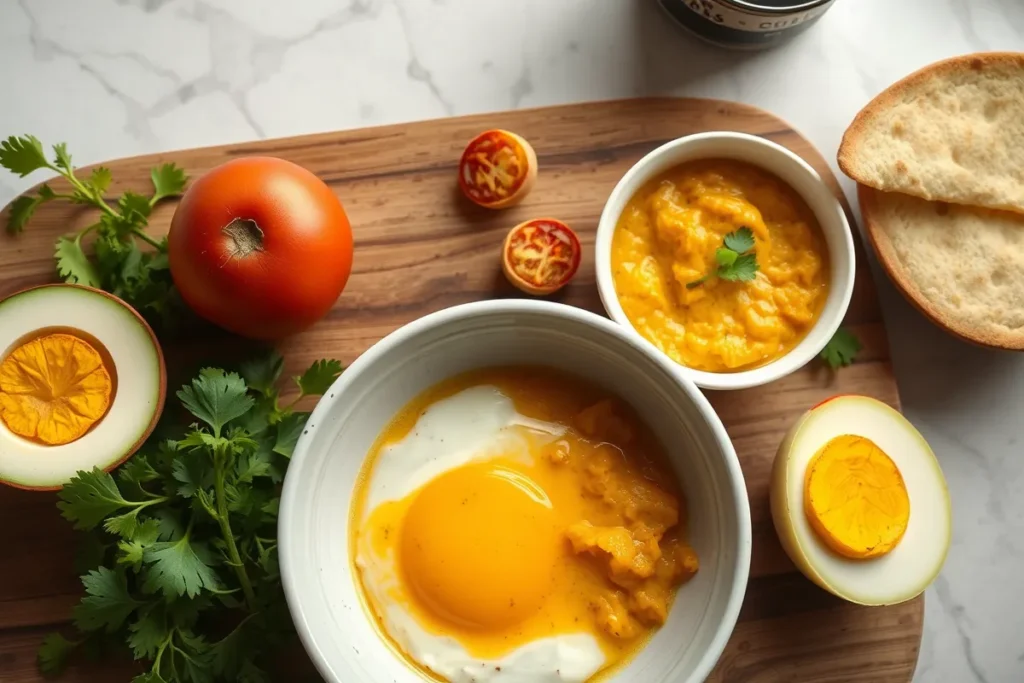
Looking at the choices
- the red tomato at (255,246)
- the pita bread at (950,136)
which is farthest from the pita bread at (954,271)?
the red tomato at (255,246)

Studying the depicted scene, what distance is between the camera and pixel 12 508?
6.57 feet

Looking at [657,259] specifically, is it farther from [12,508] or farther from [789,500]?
[12,508]

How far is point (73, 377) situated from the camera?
185 centimetres

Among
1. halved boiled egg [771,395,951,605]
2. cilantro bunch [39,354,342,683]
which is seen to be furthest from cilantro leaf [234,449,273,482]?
halved boiled egg [771,395,951,605]

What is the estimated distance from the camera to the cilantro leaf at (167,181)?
2055 mm

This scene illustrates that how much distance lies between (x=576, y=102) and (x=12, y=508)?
1.67 m

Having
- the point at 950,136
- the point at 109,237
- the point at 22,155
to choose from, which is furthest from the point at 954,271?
the point at 22,155

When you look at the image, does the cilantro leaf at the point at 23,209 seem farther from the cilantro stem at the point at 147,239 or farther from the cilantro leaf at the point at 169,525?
the cilantro leaf at the point at 169,525

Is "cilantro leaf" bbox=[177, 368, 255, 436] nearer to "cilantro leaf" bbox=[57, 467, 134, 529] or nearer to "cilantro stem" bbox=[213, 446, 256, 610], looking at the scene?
"cilantro stem" bbox=[213, 446, 256, 610]

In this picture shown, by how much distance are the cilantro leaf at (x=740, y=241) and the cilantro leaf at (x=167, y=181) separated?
130cm

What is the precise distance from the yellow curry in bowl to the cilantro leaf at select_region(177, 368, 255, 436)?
0.88m

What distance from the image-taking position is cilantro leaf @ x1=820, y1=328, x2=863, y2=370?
2.08 metres

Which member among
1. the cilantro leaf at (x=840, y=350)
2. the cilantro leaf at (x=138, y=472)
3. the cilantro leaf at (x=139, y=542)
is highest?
the cilantro leaf at (x=138, y=472)

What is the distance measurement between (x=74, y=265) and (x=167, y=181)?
0.29 metres
